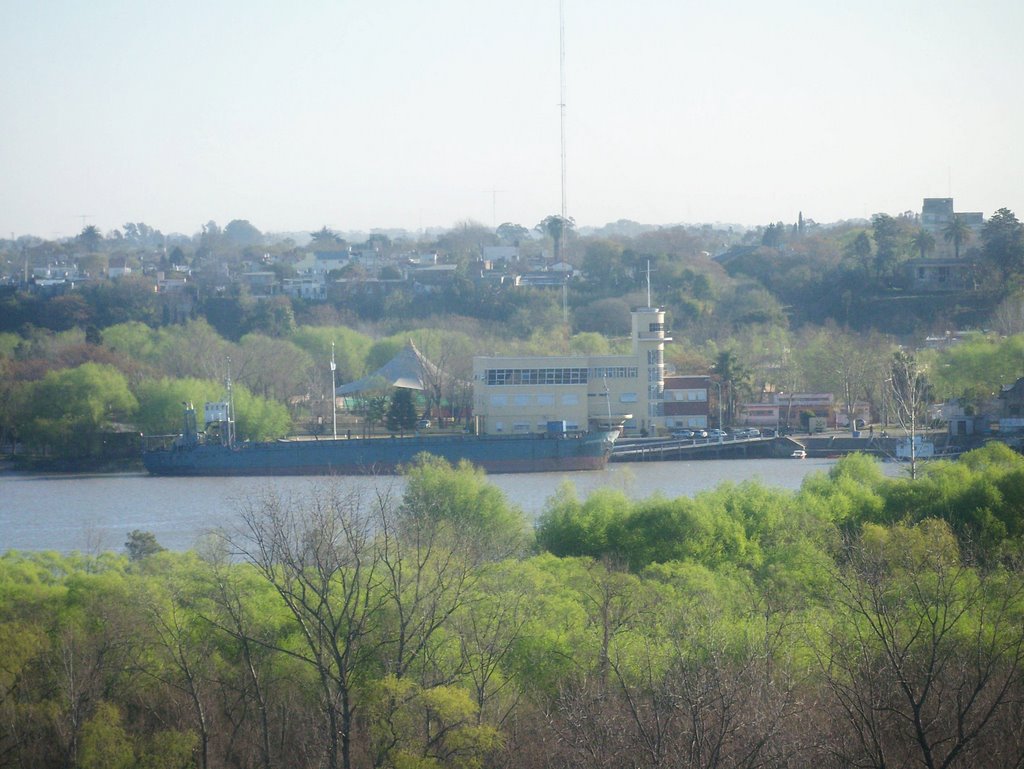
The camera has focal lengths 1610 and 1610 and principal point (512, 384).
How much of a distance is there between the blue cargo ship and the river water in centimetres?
85

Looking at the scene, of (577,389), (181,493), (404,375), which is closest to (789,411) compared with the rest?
(577,389)

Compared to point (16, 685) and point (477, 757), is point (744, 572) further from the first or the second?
point (16, 685)

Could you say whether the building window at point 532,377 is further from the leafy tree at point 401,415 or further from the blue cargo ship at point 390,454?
the leafy tree at point 401,415

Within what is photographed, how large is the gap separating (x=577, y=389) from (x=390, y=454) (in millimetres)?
5767

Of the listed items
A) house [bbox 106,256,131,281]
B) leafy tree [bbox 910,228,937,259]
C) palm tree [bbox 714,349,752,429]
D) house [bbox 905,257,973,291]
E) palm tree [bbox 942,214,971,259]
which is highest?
house [bbox 106,256,131,281]

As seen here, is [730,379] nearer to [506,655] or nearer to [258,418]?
[258,418]

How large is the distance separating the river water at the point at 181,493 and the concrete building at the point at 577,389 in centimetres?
399

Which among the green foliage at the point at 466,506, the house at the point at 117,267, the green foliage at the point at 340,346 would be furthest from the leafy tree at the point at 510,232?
the green foliage at the point at 466,506

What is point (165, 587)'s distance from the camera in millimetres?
15383

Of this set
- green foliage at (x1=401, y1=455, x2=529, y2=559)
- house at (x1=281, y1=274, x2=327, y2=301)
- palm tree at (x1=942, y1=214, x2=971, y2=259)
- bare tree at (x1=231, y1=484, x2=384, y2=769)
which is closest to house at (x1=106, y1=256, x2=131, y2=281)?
house at (x1=281, y1=274, x2=327, y2=301)

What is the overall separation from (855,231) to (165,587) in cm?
6868

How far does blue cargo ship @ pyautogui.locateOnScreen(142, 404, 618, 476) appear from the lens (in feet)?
125

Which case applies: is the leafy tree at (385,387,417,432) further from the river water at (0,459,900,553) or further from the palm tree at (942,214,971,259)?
the palm tree at (942,214,971,259)

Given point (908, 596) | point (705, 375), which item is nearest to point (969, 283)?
point (705, 375)
